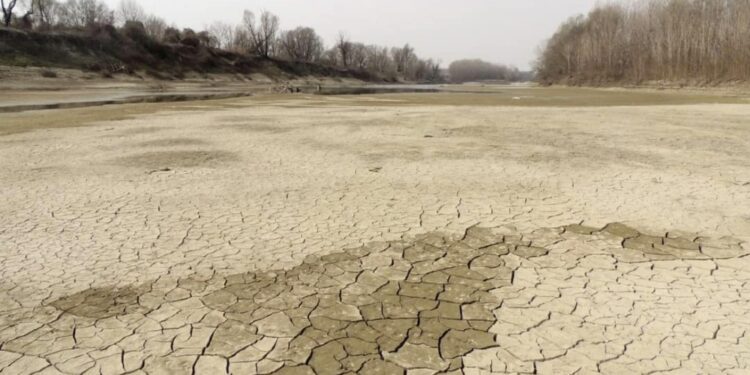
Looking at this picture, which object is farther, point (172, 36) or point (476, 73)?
point (476, 73)

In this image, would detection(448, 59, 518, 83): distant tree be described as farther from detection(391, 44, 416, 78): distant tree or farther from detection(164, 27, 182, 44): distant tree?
detection(164, 27, 182, 44): distant tree

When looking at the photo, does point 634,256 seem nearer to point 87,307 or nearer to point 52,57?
point 87,307

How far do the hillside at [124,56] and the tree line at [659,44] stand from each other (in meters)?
48.1

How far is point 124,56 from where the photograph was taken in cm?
5919

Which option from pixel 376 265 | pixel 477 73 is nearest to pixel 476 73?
pixel 477 73

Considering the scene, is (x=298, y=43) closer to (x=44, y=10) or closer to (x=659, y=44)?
(x=44, y=10)

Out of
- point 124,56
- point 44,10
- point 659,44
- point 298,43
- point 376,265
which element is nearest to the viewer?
point 376,265

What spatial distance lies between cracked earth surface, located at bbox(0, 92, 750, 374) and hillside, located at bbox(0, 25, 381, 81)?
51.3 meters

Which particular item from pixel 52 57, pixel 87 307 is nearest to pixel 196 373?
pixel 87 307

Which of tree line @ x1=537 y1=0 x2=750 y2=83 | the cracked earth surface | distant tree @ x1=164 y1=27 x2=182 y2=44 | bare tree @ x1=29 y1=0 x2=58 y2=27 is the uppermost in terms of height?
bare tree @ x1=29 y1=0 x2=58 y2=27

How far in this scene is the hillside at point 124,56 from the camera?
161 feet

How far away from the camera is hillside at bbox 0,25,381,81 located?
4922 cm

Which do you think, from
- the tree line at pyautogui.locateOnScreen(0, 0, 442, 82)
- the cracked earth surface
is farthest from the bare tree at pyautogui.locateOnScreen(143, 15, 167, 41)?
the cracked earth surface

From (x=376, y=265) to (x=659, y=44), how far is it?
2442 inches
